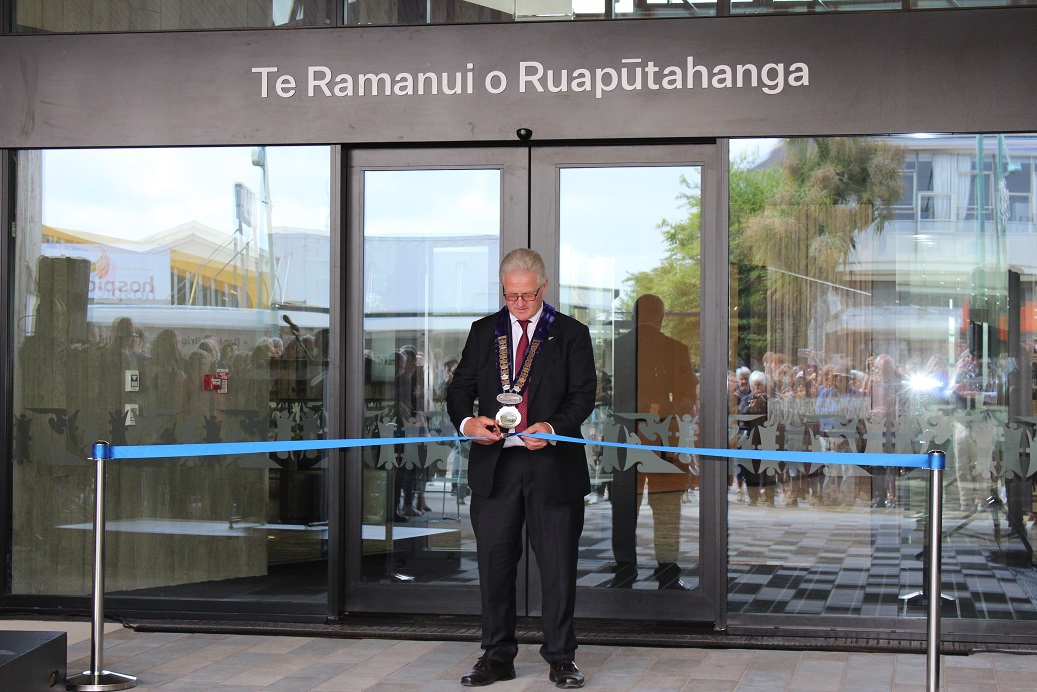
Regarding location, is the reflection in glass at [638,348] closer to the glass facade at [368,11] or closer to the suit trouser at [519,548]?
the glass facade at [368,11]

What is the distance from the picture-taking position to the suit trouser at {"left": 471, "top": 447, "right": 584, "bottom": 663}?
16.0 feet

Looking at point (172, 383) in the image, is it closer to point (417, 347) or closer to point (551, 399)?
→ point (417, 347)

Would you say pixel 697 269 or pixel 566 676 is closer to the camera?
pixel 566 676

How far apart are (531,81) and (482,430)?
2.10 m

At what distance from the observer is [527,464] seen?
16.1 feet

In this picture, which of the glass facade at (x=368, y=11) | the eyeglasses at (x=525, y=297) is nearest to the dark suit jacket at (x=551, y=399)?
the eyeglasses at (x=525, y=297)

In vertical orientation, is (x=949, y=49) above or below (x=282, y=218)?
above

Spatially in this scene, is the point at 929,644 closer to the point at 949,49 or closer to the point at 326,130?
the point at 949,49

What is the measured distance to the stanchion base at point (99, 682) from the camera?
→ 185 inches

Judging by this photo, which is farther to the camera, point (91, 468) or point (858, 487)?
point (91, 468)

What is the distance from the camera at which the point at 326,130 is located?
6.17 metres

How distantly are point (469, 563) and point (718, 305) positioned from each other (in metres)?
1.90

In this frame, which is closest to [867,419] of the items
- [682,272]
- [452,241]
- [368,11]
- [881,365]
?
[881,365]

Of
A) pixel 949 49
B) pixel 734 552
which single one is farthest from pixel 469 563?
pixel 949 49
